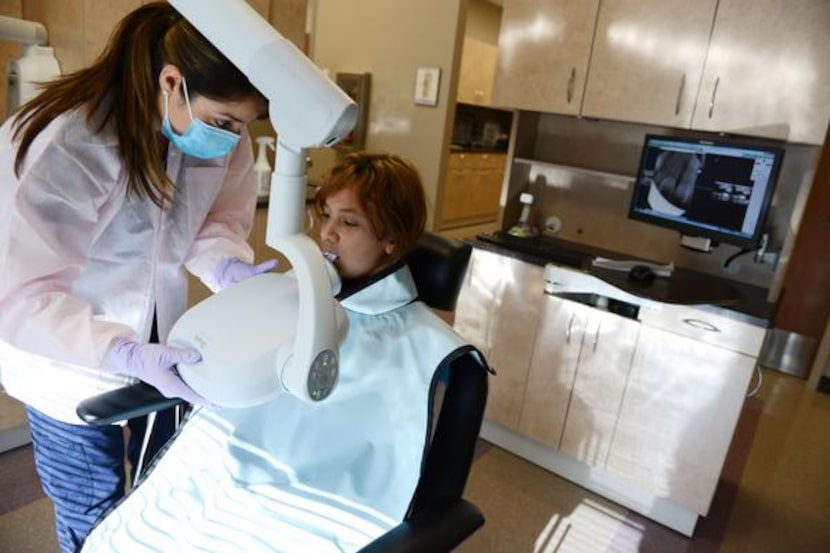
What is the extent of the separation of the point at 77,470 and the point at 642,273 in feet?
6.12

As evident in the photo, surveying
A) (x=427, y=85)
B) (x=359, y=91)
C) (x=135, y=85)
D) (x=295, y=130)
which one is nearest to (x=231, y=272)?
(x=135, y=85)

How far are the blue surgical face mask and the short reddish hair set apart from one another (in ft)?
0.79

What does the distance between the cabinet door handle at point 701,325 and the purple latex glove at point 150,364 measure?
164cm

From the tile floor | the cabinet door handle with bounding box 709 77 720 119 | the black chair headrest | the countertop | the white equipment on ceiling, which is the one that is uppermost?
the cabinet door handle with bounding box 709 77 720 119

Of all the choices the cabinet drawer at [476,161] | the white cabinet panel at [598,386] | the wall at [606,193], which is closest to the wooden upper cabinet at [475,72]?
the cabinet drawer at [476,161]

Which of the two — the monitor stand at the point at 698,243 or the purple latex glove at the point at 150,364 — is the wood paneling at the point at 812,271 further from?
the purple latex glove at the point at 150,364

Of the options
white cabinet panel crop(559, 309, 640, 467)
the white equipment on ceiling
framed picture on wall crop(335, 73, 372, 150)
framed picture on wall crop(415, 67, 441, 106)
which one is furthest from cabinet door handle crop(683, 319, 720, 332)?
framed picture on wall crop(335, 73, 372, 150)

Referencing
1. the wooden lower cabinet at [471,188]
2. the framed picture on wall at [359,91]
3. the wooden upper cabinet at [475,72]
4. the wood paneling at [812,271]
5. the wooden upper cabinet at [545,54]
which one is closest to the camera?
the wooden upper cabinet at [545,54]

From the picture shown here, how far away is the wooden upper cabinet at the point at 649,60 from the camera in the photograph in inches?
81.4

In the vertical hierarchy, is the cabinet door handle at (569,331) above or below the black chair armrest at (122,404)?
below

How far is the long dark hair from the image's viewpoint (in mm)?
884

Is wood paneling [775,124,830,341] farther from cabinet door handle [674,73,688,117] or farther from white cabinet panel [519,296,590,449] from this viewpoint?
white cabinet panel [519,296,590,449]

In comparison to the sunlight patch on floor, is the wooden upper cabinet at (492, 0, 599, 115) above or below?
above

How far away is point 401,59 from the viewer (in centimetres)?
498
